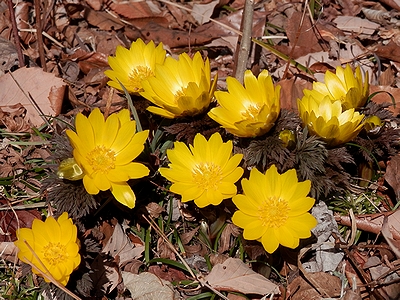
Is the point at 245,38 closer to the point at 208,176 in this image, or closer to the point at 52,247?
the point at 208,176

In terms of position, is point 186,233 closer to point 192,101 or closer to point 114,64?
point 192,101

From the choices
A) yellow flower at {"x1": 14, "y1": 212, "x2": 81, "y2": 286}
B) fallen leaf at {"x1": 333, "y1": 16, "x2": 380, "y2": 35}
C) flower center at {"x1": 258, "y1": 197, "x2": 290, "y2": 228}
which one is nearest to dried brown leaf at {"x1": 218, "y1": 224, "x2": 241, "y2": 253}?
flower center at {"x1": 258, "y1": 197, "x2": 290, "y2": 228}

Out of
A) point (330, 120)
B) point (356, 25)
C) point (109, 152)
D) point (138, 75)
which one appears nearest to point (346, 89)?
point (330, 120)

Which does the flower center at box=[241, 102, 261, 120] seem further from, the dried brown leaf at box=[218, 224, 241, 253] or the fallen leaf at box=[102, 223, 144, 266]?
the fallen leaf at box=[102, 223, 144, 266]

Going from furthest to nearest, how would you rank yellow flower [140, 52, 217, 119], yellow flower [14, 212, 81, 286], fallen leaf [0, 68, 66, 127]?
fallen leaf [0, 68, 66, 127] → yellow flower [140, 52, 217, 119] → yellow flower [14, 212, 81, 286]

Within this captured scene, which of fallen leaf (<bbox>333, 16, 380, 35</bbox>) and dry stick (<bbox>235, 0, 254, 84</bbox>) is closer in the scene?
dry stick (<bbox>235, 0, 254, 84</bbox>)

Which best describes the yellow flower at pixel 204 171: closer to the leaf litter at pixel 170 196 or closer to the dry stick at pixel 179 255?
the leaf litter at pixel 170 196
